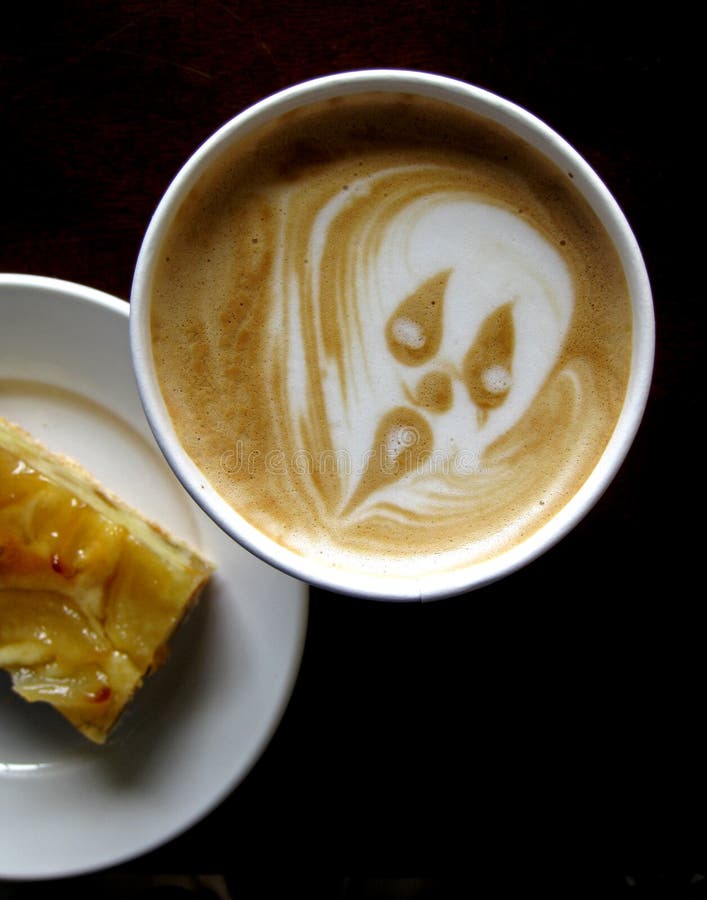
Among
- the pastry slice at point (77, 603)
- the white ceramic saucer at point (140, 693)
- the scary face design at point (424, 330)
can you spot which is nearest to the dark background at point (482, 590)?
the white ceramic saucer at point (140, 693)

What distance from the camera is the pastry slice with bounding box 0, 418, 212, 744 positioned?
124cm

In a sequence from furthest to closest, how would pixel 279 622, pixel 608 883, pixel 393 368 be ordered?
pixel 608 883, pixel 279 622, pixel 393 368

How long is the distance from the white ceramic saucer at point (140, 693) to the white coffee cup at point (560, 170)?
0.30 metres

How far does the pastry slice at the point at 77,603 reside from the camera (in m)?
1.24

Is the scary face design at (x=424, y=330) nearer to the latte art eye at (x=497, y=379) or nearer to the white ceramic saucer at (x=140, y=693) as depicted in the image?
the latte art eye at (x=497, y=379)

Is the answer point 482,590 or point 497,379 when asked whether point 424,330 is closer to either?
point 497,379

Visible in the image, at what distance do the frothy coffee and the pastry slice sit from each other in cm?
30

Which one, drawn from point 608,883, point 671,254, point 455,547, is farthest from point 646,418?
point 608,883

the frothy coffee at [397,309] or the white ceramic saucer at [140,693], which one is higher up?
the frothy coffee at [397,309]

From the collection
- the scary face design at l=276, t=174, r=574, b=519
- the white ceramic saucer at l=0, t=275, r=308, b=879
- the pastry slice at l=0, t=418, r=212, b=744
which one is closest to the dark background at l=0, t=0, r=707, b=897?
the white ceramic saucer at l=0, t=275, r=308, b=879

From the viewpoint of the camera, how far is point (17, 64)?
133 cm

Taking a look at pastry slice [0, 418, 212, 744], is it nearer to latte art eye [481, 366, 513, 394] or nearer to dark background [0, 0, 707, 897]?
dark background [0, 0, 707, 897]

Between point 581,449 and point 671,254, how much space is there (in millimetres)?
492

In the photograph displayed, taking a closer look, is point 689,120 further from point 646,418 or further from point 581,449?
point 581,449
